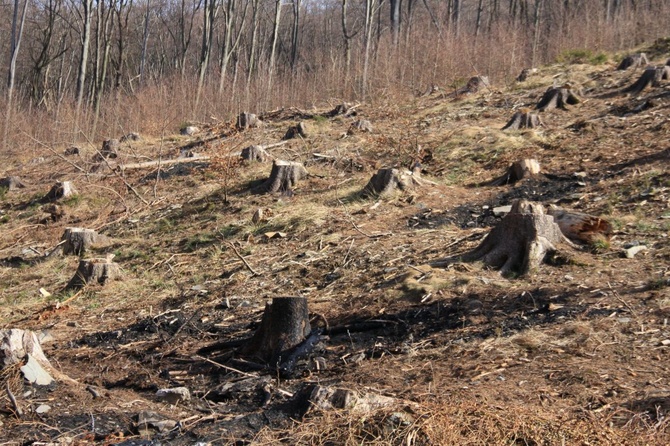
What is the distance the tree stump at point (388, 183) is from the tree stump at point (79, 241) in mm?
3149

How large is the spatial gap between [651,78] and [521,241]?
5.88m

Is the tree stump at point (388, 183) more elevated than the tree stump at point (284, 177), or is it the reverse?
the tree stump at point (388, 183)

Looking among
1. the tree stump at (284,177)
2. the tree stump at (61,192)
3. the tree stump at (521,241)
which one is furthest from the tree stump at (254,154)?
the tree stump at (521,241)

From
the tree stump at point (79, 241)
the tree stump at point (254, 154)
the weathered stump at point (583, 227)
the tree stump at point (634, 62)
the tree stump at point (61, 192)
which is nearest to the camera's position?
the weathered stump at point (583, 227)

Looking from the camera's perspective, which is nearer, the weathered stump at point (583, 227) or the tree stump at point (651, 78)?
the weathered stump at point (583, 227)

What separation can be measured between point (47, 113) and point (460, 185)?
1500 centimetres

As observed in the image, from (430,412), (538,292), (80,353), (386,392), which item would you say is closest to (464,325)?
(538,292)

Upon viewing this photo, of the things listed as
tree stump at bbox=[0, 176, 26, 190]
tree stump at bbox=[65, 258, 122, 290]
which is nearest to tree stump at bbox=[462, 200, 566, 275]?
tree stump at bbox=[65, 258, 122, 290]

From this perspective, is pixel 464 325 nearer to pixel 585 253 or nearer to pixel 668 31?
pixel 585 253

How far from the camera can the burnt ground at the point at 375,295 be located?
360cm

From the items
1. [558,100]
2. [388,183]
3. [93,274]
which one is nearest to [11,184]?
[93,274]

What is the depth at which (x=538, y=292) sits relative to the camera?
5000mm

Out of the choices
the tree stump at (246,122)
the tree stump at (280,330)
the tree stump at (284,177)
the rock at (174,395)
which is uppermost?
the tree stump at (246,122)

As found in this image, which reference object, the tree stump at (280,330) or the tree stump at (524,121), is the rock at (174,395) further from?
the tree stump at (524,121)
